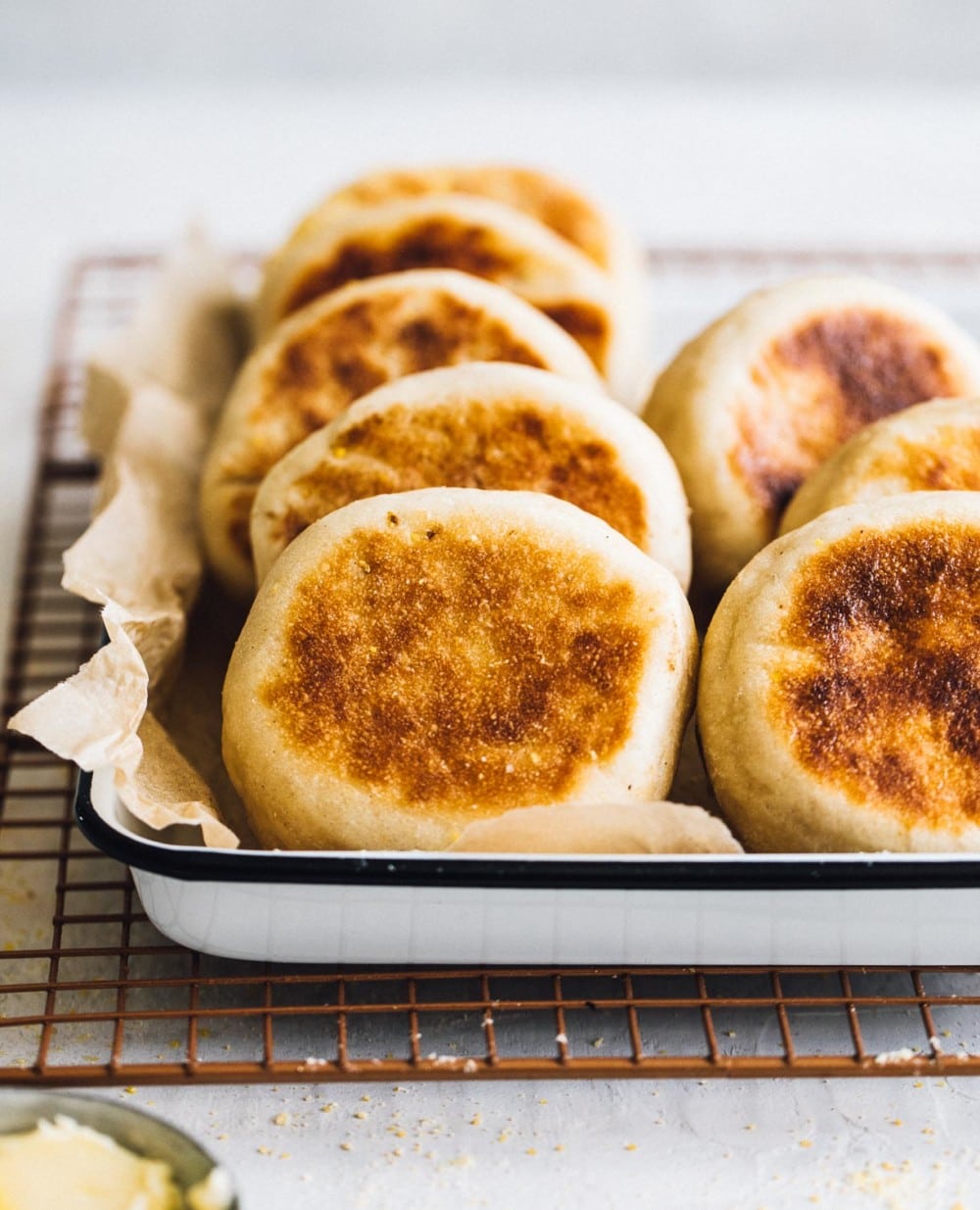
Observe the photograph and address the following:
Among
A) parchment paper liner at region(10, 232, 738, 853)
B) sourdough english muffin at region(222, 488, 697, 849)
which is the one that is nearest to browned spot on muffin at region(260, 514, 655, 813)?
sourdough english muffin at region(222, 488, 697, 849)

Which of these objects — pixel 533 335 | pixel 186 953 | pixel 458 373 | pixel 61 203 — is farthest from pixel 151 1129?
pixel 61 203

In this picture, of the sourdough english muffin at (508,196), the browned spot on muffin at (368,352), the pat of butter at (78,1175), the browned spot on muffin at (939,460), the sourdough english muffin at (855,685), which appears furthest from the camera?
the sourdough english muffin at (508,196)

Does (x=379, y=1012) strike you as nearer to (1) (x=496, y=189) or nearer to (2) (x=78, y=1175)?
(2) (x=78, y=1175)

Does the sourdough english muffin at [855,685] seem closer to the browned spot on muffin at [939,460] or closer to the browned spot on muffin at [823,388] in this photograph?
the browned spot on muffin at [939,460]

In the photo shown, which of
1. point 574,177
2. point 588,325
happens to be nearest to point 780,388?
point 588,325

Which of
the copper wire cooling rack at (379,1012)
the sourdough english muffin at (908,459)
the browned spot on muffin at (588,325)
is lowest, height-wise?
the copper wire cooling rack at (379,1012)

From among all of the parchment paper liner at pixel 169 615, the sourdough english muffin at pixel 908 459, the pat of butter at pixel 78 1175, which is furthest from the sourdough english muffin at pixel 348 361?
the pat of butter at pixel 78 1175

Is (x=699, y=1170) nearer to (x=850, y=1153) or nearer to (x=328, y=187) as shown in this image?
(x=850, y=1153)
